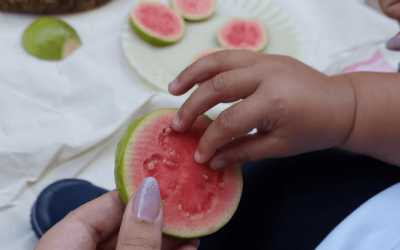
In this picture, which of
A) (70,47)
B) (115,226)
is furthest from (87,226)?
(70,47)

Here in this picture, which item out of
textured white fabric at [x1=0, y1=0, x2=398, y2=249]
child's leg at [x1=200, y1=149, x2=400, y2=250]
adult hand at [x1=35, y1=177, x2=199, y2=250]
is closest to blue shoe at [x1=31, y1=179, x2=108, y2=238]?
textured white fabric at [x1=0, y1=0, x2=398, y2=249]

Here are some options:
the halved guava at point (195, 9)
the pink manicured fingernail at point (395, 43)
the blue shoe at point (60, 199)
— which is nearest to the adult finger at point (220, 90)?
the pink manicured fingernail at point (395, 43)

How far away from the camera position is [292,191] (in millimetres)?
760

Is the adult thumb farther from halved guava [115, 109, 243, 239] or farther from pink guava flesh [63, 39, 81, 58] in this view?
pink guava flesh [63, 39, 81, 58]

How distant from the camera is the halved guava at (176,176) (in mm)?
588

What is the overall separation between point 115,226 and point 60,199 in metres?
0.31

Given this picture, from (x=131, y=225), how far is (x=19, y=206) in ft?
1.96

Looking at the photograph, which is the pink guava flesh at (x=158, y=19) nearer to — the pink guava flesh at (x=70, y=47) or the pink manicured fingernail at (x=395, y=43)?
the pink guava flesh at (x=70, y=47)

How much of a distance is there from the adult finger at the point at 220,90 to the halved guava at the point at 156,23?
1.96ft

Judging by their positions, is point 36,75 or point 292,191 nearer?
point 292,191

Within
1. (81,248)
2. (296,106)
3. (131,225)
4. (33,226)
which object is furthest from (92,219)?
(296,106)

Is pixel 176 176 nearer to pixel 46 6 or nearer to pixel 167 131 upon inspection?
pixel 167 131

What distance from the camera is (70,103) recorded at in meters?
1.05

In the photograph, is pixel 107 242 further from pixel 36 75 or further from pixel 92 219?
pixel 36 75
